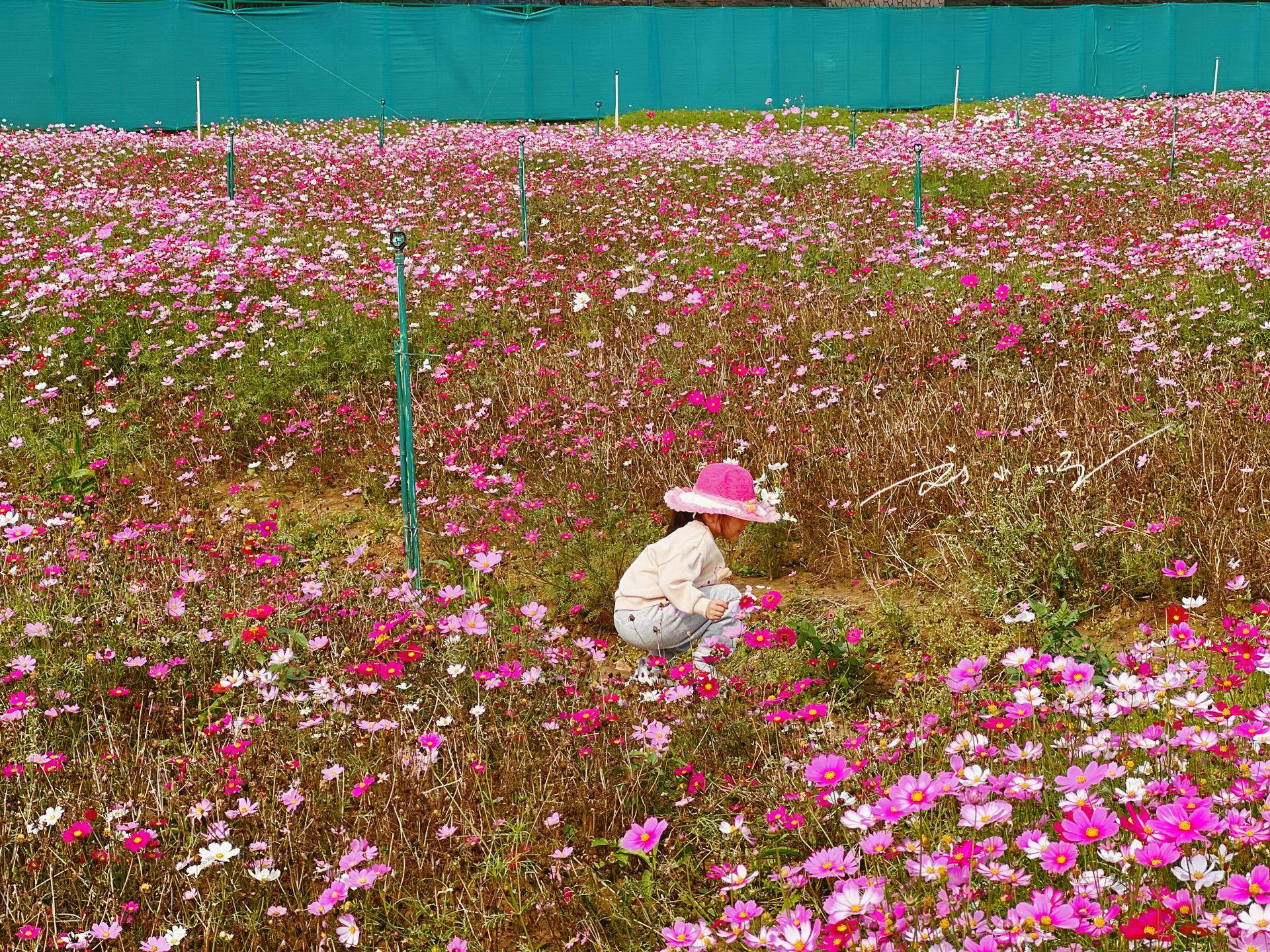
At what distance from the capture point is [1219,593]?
13.3 feet

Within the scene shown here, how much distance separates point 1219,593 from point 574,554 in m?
2.50

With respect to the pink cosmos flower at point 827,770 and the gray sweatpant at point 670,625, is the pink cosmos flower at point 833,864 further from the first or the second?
the gray sweatpant at point 670,625

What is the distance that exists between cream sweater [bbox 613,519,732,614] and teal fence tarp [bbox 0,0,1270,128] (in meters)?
22.8

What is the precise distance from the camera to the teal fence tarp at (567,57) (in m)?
22.7

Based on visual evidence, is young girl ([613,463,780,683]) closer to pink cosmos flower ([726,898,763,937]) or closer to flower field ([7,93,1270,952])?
flower field ([7,93,1270,952])

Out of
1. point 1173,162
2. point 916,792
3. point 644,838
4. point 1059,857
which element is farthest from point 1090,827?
point 1173,162

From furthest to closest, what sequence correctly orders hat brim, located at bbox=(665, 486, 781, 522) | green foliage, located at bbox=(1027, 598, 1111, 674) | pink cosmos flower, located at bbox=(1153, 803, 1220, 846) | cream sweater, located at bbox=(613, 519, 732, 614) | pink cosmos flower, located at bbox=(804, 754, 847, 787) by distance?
hat brim, located at bbox=(665, 486, 781, 522), cream sweater, located at bbox=(613, 519, 732, 614), green foliage, located at bbox=(1027, 598, 1111, 674), pink cosmos flower, located at bbox=(804, 754, 847, 787), pink cosmos flower, located at bbox=(1153, 803, 1220, 846)

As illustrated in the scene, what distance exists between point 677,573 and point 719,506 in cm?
28

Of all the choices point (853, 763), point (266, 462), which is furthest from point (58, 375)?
point (853, 763)

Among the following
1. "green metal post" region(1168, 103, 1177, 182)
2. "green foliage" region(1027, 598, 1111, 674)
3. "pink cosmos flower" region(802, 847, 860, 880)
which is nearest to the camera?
"pink cosmos flower" region(802, 847, 860, 880)

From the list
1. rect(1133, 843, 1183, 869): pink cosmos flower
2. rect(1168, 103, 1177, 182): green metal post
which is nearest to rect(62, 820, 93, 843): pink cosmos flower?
rect(1133, 843, 1183, 869): pink cosmos flower

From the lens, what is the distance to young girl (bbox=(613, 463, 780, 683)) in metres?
3.97

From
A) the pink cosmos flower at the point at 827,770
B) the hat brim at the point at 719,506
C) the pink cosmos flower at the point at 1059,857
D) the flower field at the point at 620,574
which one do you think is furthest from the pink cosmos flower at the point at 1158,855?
the hat brim at the point at 719,506

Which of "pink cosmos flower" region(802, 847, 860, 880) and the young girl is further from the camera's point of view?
the young girl
